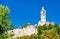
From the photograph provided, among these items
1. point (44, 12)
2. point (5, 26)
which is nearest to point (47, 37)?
point (5, 26)

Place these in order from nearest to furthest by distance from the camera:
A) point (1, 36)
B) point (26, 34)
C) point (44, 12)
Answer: point (1, 36), point (26, 34), point (44, 12)

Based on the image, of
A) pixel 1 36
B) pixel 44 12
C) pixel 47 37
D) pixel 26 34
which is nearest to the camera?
pixel 1 36

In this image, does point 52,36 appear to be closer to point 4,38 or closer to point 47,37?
point 47,37

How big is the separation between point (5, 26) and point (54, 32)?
38.0ft

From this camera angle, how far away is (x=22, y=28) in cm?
9388

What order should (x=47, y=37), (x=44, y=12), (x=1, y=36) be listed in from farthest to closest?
(x=44, y=12), (x=47, y=37), (x=1, y=36)

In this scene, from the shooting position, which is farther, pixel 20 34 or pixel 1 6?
pixel 20 34

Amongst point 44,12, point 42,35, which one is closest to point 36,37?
point 42,35

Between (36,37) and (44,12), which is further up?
(44,12)

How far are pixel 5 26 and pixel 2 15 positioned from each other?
1.73 meters

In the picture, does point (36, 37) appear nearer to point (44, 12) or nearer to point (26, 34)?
point (26, 34)

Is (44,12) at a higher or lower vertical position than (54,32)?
higher

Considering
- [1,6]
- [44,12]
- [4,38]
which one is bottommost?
[4,38]

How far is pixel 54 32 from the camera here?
7881cm
